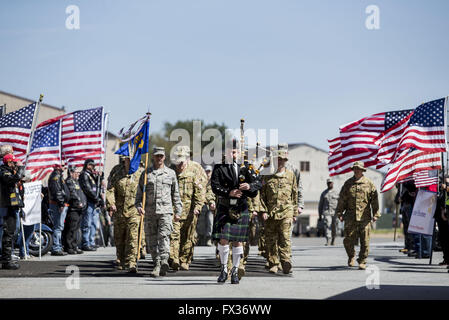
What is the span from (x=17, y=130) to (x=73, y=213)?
3576 mm

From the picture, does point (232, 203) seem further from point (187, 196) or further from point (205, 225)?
point (205, 225)

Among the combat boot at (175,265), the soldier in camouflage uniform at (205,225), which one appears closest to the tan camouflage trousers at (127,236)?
the combat boot at (175,265)

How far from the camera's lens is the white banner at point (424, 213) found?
15.2 metres

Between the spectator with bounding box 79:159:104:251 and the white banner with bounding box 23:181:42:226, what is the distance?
2.78m

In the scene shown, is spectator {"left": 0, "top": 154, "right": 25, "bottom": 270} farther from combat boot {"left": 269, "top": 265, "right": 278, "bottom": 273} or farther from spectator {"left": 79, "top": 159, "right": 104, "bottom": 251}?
spectator {"left": 79, "top": 159, "right": 104, "bottom": 251}

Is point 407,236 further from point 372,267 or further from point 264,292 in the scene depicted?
point 264,292

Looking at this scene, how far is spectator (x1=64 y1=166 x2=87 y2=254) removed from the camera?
1844 centimetres

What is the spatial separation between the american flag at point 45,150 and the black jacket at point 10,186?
4635 mm

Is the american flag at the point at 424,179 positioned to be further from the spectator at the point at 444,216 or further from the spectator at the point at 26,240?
the spectator at the point at 26,240

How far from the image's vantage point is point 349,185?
47.8ft

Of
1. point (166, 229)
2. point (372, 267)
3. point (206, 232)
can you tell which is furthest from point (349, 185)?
point (206, 232)

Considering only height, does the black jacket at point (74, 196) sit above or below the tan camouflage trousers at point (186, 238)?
above
